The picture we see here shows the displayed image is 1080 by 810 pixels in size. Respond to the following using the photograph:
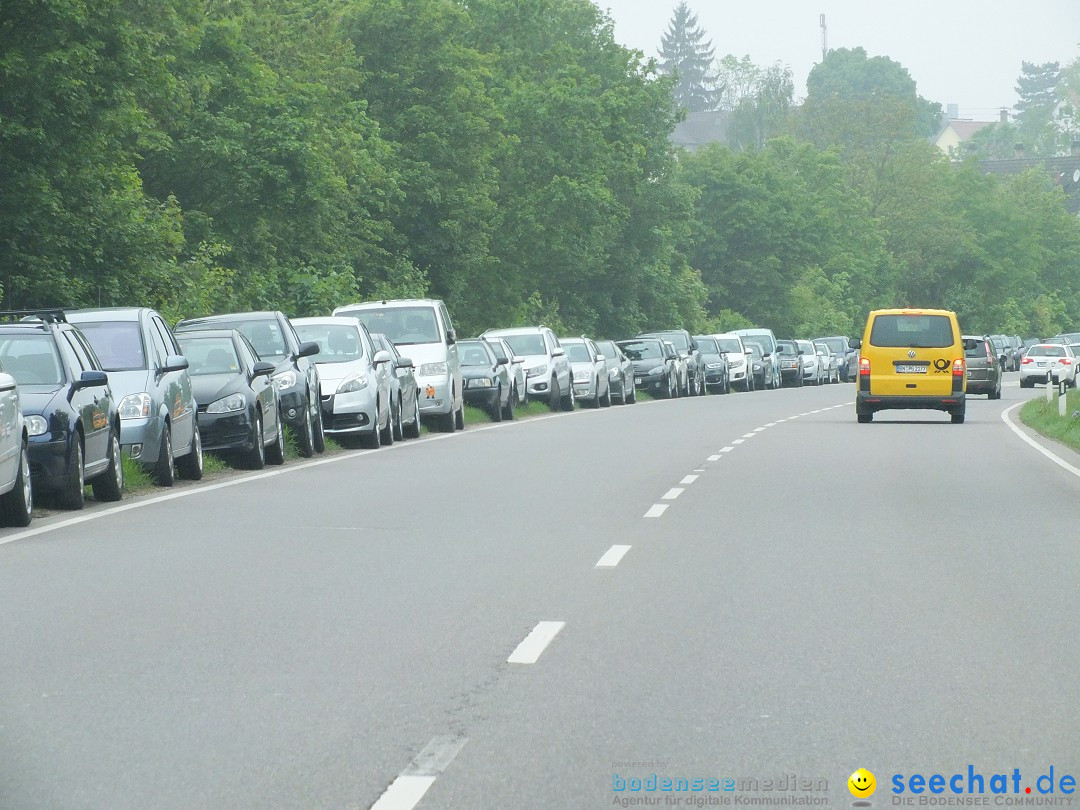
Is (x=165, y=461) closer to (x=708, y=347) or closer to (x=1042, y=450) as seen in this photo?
(x=1042, y=450)

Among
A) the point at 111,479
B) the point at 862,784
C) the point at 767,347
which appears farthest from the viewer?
the point at 767,347

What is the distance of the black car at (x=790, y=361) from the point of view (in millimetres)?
69812

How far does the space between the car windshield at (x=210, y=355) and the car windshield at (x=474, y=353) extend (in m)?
13.5

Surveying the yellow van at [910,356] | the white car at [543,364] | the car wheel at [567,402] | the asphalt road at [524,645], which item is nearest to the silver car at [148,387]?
the asphalt road at [524,645]

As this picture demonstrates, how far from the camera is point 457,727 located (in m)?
6.88

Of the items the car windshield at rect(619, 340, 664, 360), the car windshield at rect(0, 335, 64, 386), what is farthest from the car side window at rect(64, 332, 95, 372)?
the car windshield at rect(619, 340, 664, 360)

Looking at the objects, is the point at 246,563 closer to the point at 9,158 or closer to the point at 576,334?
the point at 9,158

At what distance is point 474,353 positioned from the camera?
3528 cm

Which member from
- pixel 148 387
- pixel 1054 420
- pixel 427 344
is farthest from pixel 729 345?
pixel 148 387

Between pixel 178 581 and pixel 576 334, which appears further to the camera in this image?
pixel 576 334

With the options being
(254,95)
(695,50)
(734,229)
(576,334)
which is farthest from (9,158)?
(695,50)

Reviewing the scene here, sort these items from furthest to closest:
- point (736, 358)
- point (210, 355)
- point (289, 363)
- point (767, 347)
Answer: point (767, 347) < point (736, 358) < point (289, 363) < point (210, 355)

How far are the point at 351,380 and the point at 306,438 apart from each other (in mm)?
1884

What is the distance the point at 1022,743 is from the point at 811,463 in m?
15.7
